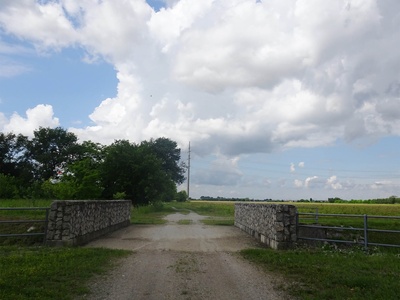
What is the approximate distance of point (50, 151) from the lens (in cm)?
6284

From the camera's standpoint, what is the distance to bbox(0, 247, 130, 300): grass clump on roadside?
6320mm

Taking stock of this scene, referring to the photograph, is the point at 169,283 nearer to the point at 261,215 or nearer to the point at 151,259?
the point at 151,259

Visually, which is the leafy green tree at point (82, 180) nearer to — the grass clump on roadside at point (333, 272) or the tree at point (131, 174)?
the tree at point (131, 174)

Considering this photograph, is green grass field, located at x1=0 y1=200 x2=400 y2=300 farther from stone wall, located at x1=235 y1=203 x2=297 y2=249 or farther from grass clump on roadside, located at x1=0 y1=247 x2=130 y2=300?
stone wall, located at x1=235 y1=203 x2=297 y2=249

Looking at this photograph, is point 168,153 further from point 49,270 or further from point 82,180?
point 49,270

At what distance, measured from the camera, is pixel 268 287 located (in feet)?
24.1

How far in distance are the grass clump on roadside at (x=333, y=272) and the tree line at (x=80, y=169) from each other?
19.0 m

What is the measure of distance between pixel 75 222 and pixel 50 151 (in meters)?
54.5

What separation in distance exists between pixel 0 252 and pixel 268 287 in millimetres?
7041

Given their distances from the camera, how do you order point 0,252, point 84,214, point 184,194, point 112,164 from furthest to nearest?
point 184,194 < point 112,164 < point 84,214 < point 0,252

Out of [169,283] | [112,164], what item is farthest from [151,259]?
[112,164]

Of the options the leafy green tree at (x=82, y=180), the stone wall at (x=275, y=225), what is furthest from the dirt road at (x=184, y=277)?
the leafy green tree at (x=82, y=180)

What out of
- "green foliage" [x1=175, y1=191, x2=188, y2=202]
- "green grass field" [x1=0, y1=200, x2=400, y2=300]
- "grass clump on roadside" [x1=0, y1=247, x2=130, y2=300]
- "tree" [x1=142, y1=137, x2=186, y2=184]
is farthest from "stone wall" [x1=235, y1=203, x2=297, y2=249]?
"green foliage" [x1=175, y1=191, x2=188, y2=202]

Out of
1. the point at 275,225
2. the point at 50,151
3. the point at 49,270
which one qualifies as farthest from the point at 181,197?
the point at 49,270
